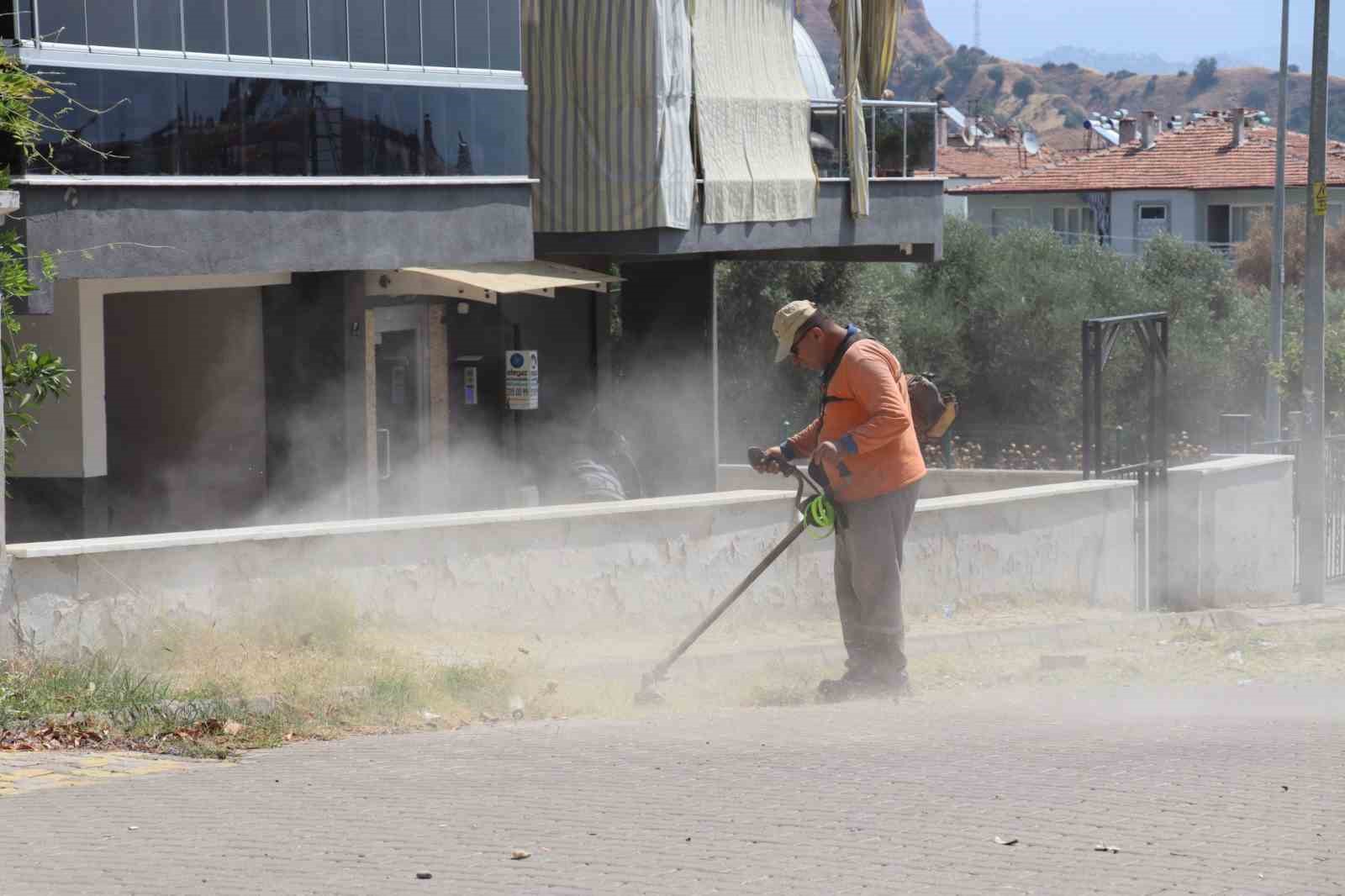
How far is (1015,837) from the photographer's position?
16.8 feet

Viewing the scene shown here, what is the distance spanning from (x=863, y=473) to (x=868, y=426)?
0.25 meters

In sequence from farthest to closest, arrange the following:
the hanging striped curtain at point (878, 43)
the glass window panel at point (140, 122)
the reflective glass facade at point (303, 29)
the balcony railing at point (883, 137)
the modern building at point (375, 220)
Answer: the balcony railing at point (883, 137) → the hanging striped curtain at point (878, 43) → the modern building at point (375, 220) → the glass window panel at point (140, 122) → the reflective glass facade at point (303, 29)

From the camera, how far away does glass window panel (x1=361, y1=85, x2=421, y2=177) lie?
45.2 feet

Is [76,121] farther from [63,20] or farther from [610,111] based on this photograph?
[610,111]

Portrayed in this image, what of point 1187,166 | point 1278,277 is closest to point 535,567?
point 1278,277

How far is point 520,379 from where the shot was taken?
17.9 metres

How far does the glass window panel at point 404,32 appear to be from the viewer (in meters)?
13.9

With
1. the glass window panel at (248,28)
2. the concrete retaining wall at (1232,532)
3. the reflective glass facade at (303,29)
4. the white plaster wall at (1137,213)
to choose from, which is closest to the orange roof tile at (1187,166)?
the white plaster wall at (1137,213)

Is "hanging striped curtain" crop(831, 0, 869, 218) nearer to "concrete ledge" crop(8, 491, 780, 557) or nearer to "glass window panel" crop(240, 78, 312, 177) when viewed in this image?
"glass window panel" crop(240, 78, 312, 177)

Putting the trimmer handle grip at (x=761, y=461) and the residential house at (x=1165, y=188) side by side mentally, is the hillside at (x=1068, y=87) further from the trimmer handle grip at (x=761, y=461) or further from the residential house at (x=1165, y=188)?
the trimmer handle grip at (x=761, y=461)

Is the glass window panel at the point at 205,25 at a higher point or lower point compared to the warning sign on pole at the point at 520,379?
higher

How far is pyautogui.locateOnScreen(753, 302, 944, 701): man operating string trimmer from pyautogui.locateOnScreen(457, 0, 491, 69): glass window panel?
7162 millimetres

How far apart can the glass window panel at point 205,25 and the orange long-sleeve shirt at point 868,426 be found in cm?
633

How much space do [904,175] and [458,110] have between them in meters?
6.72
